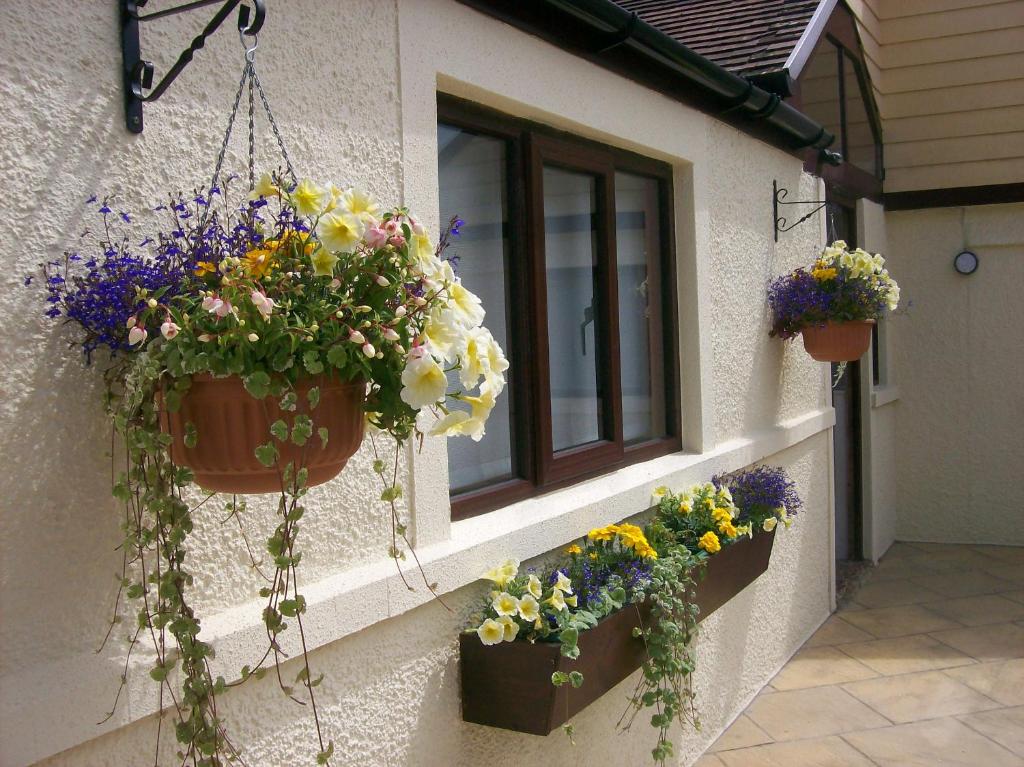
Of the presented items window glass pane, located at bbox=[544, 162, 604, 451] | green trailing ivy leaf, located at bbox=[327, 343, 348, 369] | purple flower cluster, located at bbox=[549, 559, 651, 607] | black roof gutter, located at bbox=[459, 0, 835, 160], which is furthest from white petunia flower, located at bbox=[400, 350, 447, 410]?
window glass pane, located at bbox=[544, 162, 604, 451]

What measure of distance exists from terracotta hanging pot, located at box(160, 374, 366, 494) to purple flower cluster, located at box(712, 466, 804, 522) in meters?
2.86

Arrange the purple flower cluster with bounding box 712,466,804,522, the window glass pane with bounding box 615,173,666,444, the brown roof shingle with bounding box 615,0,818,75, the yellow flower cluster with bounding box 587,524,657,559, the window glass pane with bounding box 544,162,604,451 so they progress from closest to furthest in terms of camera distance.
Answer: the yellow flower cluster with bounding box 587,524,657,559
the window glass pane with bounding box 544,162,604,451
the window glass pane with bounding box 615,173,666,444
the purple flower cluster with bounding box 712,466,804,522
the brown roof shingle with bounding box 615,0,818,75

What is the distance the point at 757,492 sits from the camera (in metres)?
4.45

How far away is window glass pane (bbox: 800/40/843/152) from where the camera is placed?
714 cm

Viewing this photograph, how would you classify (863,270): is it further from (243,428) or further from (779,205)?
(243,428)

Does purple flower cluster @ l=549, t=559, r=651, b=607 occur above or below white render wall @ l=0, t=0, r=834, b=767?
below

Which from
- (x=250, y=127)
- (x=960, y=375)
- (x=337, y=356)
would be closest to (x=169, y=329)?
(x=337, y=356)

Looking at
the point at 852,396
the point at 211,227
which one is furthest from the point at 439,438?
the point at 852,396

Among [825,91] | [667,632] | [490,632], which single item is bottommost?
[667,632]

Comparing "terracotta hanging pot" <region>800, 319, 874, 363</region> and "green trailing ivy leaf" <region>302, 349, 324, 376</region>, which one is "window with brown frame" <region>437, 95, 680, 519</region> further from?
"green trailing ivy leaf" <region>302, 349, 324, 376</region>

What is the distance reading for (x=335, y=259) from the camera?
1785 millimetres

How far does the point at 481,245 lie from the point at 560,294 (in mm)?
575

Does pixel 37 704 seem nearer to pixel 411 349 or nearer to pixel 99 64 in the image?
pixel 411 349

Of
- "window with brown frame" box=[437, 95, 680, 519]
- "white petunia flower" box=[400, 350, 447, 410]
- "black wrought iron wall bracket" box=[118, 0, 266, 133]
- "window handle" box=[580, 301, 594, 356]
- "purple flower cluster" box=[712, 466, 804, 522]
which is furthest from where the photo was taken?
"purple flower cluster" box=[712, 466, 804, 522]
